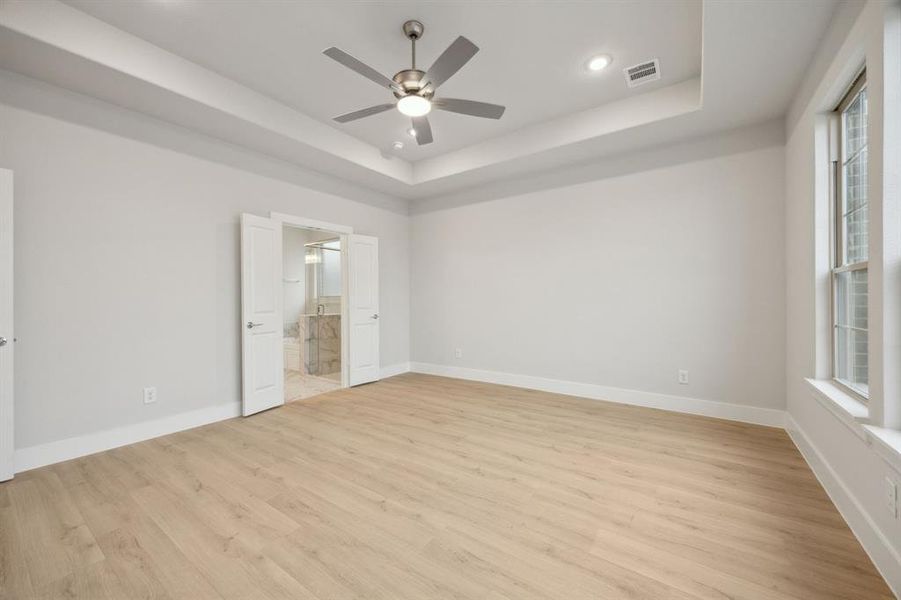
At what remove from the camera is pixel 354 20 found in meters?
2.58

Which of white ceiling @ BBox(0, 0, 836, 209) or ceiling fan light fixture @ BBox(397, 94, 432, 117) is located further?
ceiling fan light fixture @ BBox(397, 94, 432, 117)

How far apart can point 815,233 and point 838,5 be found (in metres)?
1.32

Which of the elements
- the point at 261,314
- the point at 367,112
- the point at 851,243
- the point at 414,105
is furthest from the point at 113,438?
the point at 851,243

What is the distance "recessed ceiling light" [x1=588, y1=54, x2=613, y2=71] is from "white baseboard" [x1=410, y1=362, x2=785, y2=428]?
128 inches

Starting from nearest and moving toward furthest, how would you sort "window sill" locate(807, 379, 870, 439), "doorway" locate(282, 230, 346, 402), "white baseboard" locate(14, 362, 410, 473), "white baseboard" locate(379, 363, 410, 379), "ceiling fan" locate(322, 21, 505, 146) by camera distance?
"window sill" locate(807, 379, 870, 439)
"ceiling fan" locate(322, 21, 505, 146)
"white baseboard" locate(14, 362, 410, 473)
"white baseboard" locate(379, 363, 410, 379)
"doorway" locate(282, 230, 346, 402)

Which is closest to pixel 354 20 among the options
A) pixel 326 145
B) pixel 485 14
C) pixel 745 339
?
pixel 485 14

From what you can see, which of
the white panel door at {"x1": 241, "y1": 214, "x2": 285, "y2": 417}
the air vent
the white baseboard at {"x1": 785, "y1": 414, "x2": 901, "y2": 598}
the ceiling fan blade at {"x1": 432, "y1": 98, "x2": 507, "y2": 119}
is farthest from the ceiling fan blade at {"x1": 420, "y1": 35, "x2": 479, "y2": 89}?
the white baseboard at {"x1": 785, "y1": 414, "x2": 901, "y2": 598}

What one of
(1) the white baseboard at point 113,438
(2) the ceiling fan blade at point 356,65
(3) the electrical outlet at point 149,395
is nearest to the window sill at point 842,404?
(2) the ceiling fan blade at point 356,65

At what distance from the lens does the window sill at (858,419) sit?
4.83 ft

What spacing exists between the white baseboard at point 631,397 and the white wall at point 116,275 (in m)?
3.10

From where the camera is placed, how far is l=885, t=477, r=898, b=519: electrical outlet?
1.49 m

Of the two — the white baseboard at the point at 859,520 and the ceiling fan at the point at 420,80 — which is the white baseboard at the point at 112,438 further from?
the white baseboard at the point at 859,520

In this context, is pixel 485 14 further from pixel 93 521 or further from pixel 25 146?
pixel 93 521

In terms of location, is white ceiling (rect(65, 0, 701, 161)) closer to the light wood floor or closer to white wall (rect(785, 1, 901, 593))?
white wall (rect(785, 1, 901, 593))
